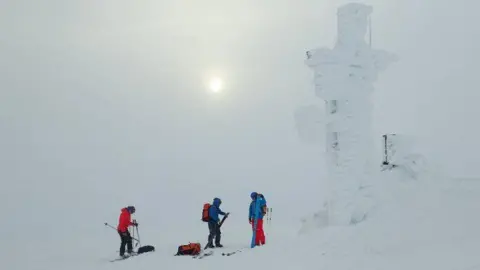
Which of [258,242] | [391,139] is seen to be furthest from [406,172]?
[258,242]

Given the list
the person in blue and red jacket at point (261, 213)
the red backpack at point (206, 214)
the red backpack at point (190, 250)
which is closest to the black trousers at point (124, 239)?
the red backpack at point (190, 250)

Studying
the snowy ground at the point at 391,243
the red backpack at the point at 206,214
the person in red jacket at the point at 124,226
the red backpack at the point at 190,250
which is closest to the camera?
the snowy ground at the point at 391,243

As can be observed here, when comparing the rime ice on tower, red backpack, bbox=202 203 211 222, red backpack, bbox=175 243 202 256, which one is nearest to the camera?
red backpack, bbox=175 243 202 256

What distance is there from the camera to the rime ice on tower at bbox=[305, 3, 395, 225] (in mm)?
18094

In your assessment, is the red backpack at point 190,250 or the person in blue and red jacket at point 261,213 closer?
the red backpack at point 190,250

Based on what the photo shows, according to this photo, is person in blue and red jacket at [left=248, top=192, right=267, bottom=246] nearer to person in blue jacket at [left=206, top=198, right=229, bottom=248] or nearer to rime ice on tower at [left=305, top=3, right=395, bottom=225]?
person in blue jacket at [left=206, top=198, right=229, bottom=248]

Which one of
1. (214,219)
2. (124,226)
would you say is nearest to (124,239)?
(124,226)

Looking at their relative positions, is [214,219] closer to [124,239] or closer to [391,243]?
[124,239]

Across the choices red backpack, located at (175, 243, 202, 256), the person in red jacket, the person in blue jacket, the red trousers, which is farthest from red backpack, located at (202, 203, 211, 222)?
the person in red jacket

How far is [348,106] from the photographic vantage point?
18.5m

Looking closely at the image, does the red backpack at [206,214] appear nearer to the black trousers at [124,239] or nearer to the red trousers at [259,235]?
the red trousers at [259,235]

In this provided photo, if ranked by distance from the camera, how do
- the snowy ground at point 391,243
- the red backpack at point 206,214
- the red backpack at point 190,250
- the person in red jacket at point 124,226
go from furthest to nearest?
the person in red jacket at point 124,226
the red backpack at point 206,214
the red backpack at point 190,250
the snowy ground at point 391,243

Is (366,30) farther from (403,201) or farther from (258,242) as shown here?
(258,242)

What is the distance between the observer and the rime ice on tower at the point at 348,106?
712 inches
